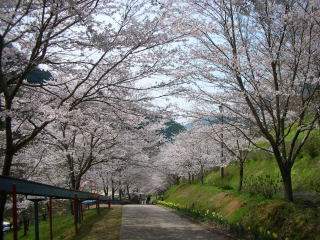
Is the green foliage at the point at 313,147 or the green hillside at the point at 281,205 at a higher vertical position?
the green foliage at the point at 313,147

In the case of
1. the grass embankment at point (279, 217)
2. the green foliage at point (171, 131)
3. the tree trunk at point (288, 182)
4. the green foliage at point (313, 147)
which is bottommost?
the grass embankment at point (279, 217)

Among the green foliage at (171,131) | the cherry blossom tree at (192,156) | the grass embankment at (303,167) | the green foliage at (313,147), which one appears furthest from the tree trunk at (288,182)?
the cherry blossom tree at (192,156)

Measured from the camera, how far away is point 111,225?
11242 millimetres

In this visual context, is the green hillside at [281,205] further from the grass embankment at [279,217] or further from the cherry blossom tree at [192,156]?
the cherry blossom tree at [192,156]

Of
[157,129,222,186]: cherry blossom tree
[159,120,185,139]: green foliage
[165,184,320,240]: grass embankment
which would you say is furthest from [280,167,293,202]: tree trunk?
→ [157,129,222,186]: cherry blossom tree

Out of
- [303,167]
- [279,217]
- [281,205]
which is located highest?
[303,167]

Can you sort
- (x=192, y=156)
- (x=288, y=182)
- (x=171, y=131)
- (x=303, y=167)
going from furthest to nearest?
1. (x=171, y=131)
2. (x=192, y=156)
3. (x=303, y=167)
4. (x=288, y=182)

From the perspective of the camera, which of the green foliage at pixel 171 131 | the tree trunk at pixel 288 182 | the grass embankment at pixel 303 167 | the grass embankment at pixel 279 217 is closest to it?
the grass embankment at pixel 279 217

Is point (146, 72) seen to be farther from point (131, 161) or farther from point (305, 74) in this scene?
point (131, 161)

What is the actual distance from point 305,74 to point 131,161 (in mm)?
11220

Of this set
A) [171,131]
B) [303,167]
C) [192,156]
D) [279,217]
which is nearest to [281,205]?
[279,217]

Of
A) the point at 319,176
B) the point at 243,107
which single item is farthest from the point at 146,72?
the point at 319,176

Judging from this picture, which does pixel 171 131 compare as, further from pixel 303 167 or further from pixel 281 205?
pixel 281 205

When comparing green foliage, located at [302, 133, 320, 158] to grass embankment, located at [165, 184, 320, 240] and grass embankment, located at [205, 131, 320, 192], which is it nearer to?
grass embankment, located at [205, 131, 320, 192]
